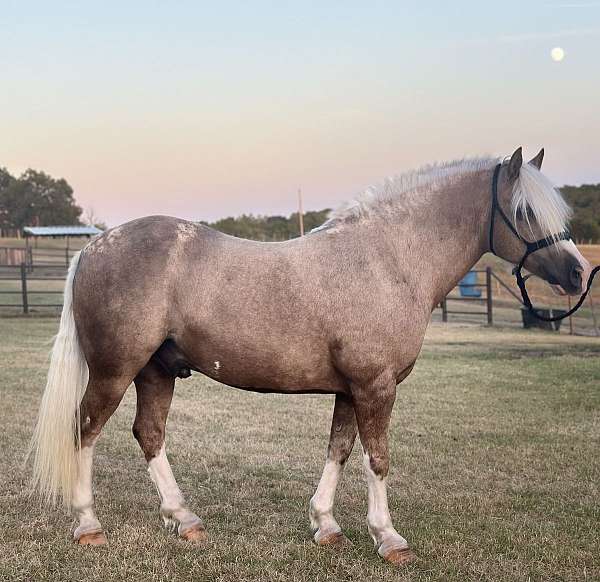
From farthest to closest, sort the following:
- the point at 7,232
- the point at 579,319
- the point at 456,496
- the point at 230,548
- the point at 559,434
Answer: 1. the point at 7,232
2. the point at 579,319
3. the point at 559,434
4. the point at 456,496
5. the point at 230,548

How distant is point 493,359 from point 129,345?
30.3 ft

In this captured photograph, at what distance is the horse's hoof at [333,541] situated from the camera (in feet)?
11.1

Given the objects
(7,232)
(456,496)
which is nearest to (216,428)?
(456,496)

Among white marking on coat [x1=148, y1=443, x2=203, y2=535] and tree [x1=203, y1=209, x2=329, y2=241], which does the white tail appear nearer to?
white marking on coat [x1=148, y1=443, x2=203, y2=535]

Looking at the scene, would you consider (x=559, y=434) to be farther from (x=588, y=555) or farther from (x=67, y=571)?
(x=67, y=571)

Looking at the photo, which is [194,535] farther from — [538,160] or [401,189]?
[538,160]

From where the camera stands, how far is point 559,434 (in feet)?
19.9

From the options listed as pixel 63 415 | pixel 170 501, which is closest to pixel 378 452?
pixel 170 501

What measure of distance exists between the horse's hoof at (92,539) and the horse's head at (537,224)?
271cm

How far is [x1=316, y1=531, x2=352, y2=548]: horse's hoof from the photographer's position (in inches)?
133

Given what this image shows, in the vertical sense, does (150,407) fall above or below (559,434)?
above

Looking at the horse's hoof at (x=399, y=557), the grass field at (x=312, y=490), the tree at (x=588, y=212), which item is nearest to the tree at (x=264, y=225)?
the tree at (x=588, y=212)

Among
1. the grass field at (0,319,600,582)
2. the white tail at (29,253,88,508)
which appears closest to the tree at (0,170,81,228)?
the grass field at (0,319,600,582)

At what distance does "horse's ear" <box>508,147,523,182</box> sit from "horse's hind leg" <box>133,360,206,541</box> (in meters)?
2.21
